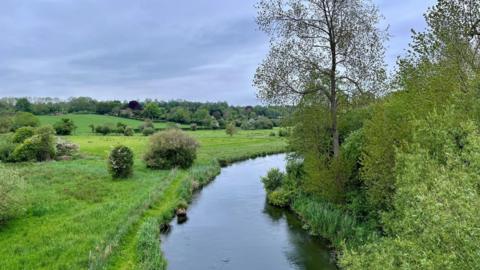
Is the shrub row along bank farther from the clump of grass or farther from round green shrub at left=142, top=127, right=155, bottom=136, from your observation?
round green shrub at left=142, top=127, right=155, bottom=136

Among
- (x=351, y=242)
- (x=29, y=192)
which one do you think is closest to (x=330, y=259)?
(x=351, y=242)

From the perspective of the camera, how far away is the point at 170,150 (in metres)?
41.6

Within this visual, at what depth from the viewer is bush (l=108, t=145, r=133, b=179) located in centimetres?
3238

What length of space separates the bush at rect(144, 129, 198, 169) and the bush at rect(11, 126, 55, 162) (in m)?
12.1

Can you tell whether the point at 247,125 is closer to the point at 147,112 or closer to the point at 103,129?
the point at 147,112

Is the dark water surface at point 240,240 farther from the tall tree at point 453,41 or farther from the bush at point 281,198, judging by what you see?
the tall tree at point 453,41

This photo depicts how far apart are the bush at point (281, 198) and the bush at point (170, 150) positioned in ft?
50.9

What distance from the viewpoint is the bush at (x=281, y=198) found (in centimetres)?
2795

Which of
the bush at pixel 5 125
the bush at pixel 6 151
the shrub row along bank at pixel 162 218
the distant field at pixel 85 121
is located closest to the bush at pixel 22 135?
the bush at pixel 6 151

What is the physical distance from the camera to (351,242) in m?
18.0

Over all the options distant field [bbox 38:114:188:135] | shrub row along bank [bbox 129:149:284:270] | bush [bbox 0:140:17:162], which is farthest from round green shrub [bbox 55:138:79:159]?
distant field [bbox 38:114:188:135]

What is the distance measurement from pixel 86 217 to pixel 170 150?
21.4 metres

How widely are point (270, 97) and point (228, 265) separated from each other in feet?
33.1

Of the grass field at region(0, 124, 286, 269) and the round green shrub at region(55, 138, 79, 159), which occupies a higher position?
the round green shrub at region(55, 138, 79, 159)
